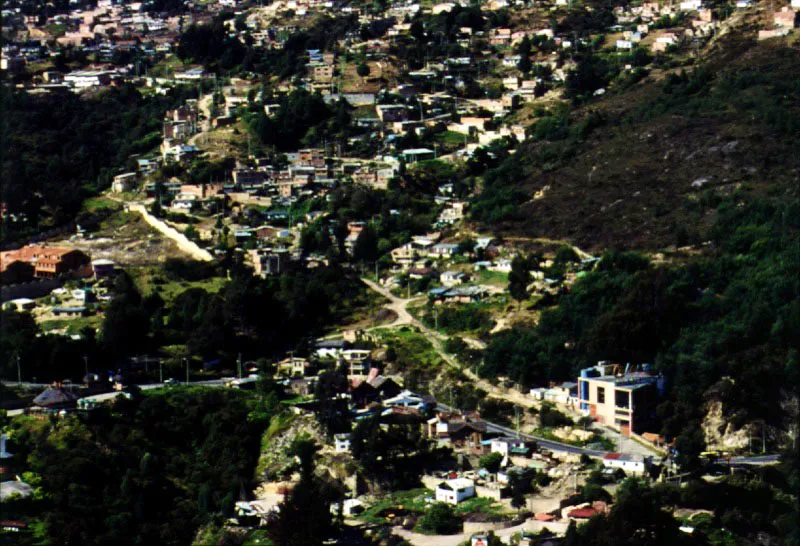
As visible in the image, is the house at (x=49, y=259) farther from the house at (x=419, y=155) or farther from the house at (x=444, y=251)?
the house at (x=419, y=155)

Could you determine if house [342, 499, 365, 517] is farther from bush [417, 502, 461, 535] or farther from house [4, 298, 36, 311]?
house [4, 298, 36, 311]

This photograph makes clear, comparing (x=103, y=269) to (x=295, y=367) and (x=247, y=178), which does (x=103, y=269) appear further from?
(x=295, y=367)

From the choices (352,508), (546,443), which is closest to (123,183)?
(546,443)

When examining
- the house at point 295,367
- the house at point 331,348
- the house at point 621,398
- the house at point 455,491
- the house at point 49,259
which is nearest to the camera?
the house at point 455,491

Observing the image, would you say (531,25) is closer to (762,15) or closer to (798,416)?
(762,15)

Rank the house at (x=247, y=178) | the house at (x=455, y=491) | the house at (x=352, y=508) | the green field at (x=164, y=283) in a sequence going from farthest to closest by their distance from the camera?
1. the house at (x=247, y=178)
2. the green field at (x=164, y=283)
3. the house at (x=352, y=508)
4. the house at (x=455, y=491)

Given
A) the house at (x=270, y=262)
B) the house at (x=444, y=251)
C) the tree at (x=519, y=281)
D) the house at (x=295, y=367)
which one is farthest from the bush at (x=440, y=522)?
the house at (x=270, y=262)

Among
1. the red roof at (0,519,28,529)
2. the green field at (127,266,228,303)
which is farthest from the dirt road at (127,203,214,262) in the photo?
the red roof at (0,519,28,529)
